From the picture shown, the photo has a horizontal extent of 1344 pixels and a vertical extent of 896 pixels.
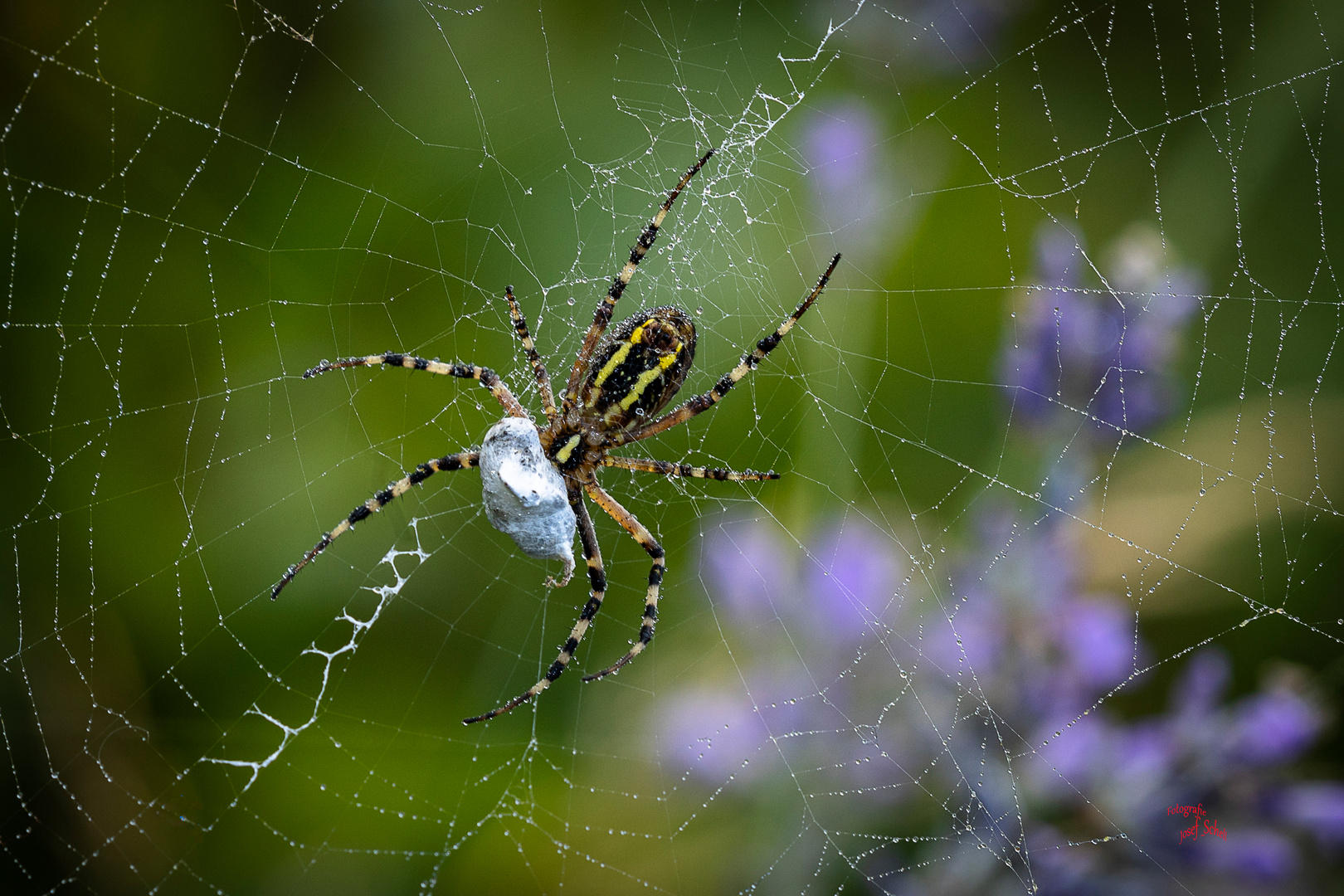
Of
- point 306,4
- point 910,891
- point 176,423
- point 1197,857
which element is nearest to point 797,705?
point 910,891

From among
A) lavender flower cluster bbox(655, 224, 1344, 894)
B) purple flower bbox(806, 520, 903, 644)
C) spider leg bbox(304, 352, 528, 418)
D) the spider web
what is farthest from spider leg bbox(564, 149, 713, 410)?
purple flower bbox(806, 520, 903, 644)

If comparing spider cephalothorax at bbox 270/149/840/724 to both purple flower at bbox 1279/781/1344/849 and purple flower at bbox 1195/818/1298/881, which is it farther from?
purple flower at bbox 1279/781/1344/849

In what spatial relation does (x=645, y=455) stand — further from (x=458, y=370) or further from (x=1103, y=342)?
(x=1103, y=342)

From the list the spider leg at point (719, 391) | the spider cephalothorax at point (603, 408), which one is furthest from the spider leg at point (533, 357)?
the spider leg at point (719, 391)

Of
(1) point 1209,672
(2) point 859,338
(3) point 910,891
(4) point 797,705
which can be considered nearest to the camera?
(3) point 910,891

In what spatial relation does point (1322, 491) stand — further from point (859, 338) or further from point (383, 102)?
point (383, 102)

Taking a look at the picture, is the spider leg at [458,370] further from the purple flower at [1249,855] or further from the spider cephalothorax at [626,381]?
the purple flower at [1249,855]
